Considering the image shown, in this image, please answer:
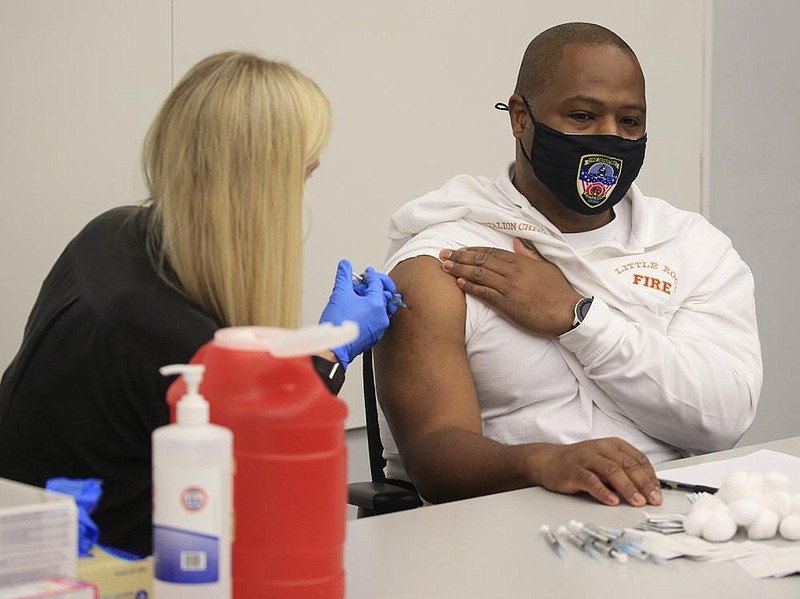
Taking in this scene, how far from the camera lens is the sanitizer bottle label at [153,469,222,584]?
0.86 meters

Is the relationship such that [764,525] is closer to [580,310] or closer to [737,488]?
[737,488]

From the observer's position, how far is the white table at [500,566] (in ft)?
3.89

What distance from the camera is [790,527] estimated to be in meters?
1.38

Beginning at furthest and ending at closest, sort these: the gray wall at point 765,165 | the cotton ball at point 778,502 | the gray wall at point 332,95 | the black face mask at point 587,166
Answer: the gray wall at point 765,165 < the gray wall at point 332,95 < the black face mask at point 587,166 < the cotton ball at point 778,502

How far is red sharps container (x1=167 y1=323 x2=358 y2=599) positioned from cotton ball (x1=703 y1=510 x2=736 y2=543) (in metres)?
0.59

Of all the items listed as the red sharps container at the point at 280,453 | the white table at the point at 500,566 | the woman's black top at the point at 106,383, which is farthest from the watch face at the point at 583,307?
the red sharps container at the point at 280,453

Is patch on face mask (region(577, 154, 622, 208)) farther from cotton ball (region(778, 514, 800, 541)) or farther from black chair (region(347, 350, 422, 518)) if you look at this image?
cotton ball (region(778, 514, 800, 541))

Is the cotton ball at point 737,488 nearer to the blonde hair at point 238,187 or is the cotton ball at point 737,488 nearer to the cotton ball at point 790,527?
the cotton ball at point 790,527

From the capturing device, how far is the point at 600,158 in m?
2.12

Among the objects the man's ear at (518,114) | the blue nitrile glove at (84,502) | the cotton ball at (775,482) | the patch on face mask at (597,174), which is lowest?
the cotton ball at (775,482)

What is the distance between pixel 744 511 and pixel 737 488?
0.07 meters

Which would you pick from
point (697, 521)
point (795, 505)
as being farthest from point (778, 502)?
point (697, 521)

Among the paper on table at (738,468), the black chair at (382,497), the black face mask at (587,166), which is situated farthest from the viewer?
the black face mask at (587,166)

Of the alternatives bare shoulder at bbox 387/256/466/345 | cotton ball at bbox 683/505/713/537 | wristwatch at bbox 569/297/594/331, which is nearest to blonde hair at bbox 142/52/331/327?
cotton ball at bbox 683/505/713/537
